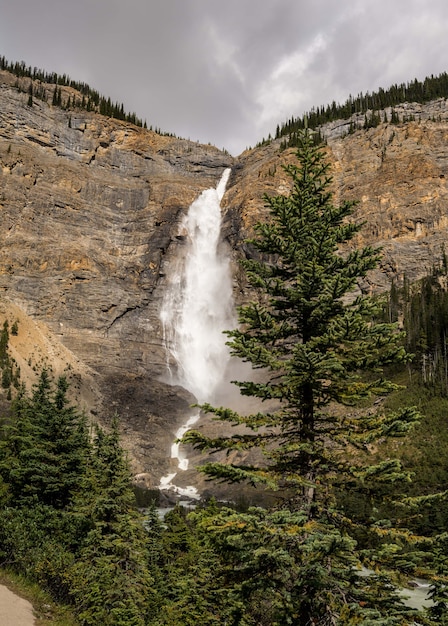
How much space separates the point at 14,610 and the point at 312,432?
754 cm

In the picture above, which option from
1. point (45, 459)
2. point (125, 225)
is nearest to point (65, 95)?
point (125, 225)

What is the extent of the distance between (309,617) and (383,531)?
5.98ft

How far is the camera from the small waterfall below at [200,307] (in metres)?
92.9

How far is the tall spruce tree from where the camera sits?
25.6 feet

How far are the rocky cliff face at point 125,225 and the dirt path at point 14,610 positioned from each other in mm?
59961

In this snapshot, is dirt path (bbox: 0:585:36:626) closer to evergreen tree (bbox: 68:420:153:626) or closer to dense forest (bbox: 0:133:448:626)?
dense forest (bbox: 0:133:448:626)

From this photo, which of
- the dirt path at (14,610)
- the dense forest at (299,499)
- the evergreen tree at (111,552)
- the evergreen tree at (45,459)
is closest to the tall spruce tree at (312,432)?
the dense forest at (299,499)

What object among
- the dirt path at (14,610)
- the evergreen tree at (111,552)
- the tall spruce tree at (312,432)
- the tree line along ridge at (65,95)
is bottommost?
the evergreen tree at (111,552)

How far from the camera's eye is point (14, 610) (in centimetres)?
1073

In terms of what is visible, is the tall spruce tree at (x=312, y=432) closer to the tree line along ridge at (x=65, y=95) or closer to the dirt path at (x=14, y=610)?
the dirt path at (x=14, y=610)

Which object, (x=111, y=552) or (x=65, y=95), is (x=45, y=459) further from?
(x=65, y=95)

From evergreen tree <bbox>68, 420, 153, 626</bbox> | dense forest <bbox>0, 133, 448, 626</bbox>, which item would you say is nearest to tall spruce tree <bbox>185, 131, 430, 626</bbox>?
dense forest <bbox>0, 133, 448, 626</bbox>

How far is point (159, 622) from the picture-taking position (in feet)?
65.5

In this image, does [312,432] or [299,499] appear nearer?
[299,499]
